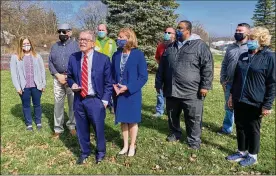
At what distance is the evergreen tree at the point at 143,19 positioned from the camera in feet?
59.2

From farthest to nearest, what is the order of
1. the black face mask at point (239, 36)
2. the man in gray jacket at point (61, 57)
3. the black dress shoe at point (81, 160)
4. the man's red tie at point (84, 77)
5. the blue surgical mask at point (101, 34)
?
the blue surgical mask at point (101, 34) < the man in gray jacket at point (61, 57) < the black face mask at point (239, 36) < the black dress shoe at point (81, 160) < the man's red tie at point (84, 77)

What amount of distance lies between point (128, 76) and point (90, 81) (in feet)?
2.10

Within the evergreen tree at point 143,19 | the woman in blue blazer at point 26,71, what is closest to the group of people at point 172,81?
the woman in blue blazer at point 26,71

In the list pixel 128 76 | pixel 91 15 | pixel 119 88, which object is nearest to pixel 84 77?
pixel 119 88

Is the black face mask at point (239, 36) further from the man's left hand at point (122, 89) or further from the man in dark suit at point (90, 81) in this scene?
the man in dark suit at point (90, 81)

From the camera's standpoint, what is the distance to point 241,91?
435 cm

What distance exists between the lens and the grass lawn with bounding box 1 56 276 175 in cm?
448

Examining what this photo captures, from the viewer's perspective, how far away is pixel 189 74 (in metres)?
4.82

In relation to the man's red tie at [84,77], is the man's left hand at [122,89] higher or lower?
lower

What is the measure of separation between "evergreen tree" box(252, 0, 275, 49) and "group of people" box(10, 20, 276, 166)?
45.0 metres

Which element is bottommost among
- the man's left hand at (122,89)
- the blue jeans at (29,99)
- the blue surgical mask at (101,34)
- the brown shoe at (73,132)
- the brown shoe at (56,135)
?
the brown shoe at (56,135)

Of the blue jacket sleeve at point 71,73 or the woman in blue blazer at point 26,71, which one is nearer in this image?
the blue jacket sleeve at point 71,73

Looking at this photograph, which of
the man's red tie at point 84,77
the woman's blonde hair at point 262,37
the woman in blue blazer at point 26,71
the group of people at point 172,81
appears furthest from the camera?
the woman in blue blazer at point 26,71

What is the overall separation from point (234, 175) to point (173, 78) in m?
1.87
